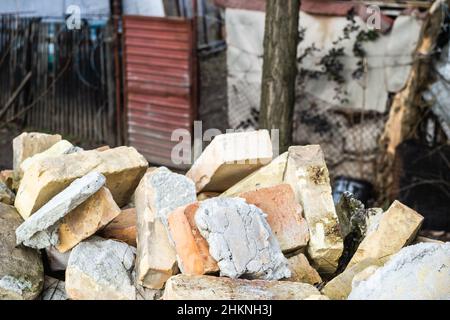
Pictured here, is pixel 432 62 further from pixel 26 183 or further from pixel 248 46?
pixel 26 183

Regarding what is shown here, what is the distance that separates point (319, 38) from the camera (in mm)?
6531

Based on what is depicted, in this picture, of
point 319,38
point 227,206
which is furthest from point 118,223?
point 319,38

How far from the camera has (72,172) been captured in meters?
2.92

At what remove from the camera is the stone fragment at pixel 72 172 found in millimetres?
2871

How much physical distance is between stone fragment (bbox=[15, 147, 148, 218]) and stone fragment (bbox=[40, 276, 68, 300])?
13.4 inches

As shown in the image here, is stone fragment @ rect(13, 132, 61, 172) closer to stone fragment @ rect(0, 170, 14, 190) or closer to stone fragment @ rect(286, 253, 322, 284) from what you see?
stone fragment @ rect(0, 170, 14, 190)

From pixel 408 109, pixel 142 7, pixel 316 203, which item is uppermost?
pixel 142 7

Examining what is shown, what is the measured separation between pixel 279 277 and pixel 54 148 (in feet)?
4.80

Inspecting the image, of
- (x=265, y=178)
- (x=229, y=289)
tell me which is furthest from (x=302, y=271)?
(x=265, y=178)

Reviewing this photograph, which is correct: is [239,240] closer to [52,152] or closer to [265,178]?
[265,178]

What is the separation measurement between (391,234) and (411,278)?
464mm

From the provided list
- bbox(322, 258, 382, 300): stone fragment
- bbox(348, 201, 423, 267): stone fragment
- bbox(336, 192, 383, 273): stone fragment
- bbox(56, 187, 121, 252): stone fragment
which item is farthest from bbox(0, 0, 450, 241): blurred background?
bbox(56, 187, 121, 252): stone fragment

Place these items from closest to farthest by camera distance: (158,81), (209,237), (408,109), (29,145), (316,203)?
(209,237) → (316,203) → (29,145) → (408,109) → (158,81)
